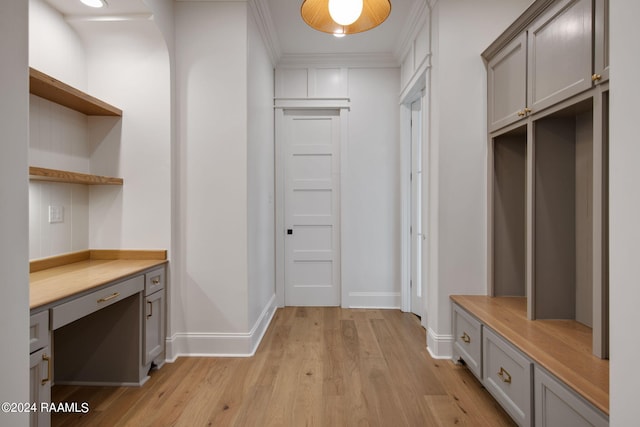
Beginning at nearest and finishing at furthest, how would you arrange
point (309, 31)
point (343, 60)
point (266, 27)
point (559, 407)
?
1. point (559, 407)
2. point (266, 27)
3. point (309, 31)
4. point (343, 60)

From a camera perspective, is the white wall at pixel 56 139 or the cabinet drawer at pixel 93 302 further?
the white wall at pixel 56 139

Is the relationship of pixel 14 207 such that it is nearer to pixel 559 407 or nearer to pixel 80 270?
pixel 80 270

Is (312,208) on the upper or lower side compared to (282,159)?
lower

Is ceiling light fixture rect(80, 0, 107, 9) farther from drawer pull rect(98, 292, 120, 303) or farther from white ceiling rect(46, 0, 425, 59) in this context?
drawer pull rect(98, 292, 120, 303)

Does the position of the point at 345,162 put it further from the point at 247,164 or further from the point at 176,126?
the point at 176,126

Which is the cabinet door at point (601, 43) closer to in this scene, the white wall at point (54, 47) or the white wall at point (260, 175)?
→ the white wall at point (260, 175)

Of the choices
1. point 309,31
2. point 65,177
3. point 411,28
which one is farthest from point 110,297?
point 411,28

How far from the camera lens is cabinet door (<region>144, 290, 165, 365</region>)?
94.0 inches

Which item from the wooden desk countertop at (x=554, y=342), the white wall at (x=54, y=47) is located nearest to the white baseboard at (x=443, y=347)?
the wooden desk countertop at (x=554, y=342)

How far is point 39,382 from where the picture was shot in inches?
59.2

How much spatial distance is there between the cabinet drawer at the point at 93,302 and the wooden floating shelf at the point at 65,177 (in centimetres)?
73

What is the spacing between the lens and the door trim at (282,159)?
404 cm

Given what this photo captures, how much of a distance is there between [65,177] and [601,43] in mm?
2971

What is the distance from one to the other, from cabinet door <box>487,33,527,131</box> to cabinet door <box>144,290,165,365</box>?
278 centimetres
